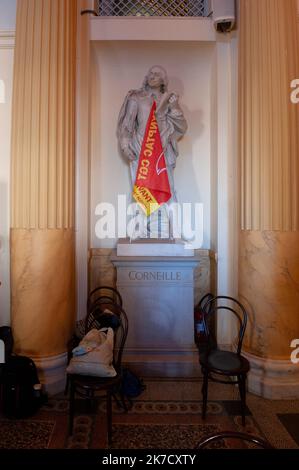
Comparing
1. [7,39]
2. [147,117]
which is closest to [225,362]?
[147,117]

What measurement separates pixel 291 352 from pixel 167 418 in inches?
50.9

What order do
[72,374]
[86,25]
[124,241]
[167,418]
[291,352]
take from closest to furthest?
1. [72,374]
2. [167,418]
3. [291,352]
4. [124,241]
5. [86,25]

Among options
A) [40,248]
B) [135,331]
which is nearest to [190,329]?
[135,331]

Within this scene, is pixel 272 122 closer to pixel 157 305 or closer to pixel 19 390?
pixel 157 305

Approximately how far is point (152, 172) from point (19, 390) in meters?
2.49

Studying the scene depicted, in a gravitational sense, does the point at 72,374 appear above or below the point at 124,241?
below

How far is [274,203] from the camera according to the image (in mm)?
2994

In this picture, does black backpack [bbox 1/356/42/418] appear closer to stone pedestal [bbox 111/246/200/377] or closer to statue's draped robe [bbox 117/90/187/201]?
stone pedestal [bbox 111/246/200/377]

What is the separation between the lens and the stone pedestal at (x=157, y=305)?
342 cm

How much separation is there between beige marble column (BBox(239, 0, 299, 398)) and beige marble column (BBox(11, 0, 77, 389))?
1.84m

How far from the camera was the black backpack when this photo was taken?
255 centimetres

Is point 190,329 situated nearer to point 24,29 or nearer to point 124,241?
point 124,241

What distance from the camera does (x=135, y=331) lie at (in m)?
3.44

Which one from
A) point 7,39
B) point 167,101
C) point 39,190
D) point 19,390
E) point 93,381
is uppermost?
point 7,39
